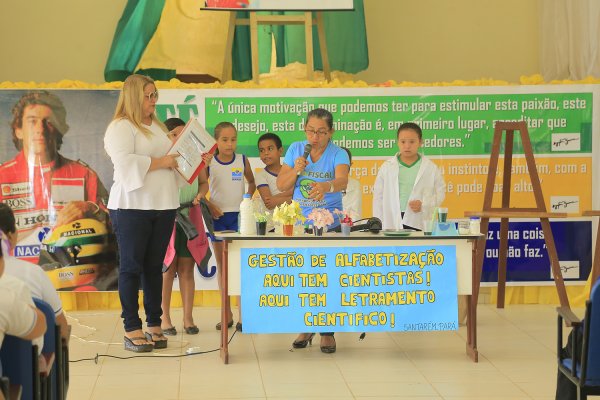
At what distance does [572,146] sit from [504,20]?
2591 mm

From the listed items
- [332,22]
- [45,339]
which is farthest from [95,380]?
[332,22]

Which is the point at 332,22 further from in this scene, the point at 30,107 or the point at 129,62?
the point at 30,107

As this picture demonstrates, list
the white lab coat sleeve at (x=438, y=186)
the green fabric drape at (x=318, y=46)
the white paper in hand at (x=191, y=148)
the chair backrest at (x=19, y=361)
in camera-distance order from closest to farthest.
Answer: the chair backrest at (x=19, y=361), the white paper in hand at (x=191, y=148), the white lab coat sleeve at (x=438, y=186), the green fabric drape at (x=318, y=46)

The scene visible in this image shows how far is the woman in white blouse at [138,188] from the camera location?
17.9 feet

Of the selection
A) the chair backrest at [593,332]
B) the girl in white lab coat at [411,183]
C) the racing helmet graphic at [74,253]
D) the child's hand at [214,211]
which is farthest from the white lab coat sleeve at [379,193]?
the chair backrest at [593,332]

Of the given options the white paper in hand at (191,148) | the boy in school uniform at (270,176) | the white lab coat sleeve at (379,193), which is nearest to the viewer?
the white paper in hand at (191,148)

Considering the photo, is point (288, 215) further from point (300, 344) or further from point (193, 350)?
point (193, 350)

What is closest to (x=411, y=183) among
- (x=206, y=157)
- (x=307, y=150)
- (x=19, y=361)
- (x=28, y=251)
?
(x=307, y=150)

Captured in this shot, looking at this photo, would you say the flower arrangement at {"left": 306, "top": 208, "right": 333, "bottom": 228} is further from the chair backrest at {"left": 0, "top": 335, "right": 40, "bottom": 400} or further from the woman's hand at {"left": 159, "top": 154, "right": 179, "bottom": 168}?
the chair backrest at {"left": 0, "top": 335, "right": 40, "bottom": 400}

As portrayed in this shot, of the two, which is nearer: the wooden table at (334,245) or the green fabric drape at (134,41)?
the wooden table at (334,245)

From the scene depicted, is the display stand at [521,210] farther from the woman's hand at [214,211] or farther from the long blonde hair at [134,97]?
the long blonde hair at [134,97]

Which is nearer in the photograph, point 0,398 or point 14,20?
point 0,398

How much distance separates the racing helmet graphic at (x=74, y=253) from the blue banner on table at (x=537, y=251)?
2.98 meters

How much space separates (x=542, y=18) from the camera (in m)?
9.36
